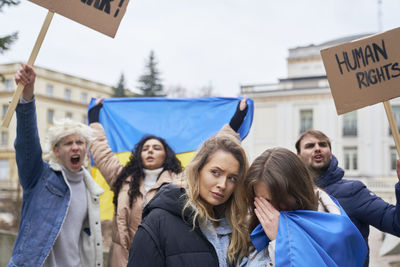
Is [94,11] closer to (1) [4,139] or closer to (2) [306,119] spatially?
(2) [306,119]

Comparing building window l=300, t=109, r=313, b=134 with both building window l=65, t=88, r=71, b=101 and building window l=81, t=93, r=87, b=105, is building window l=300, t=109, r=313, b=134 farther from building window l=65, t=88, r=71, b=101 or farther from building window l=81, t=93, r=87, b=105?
building window l=65, t=88, r=71, b=101

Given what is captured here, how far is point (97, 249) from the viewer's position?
11.3 feet

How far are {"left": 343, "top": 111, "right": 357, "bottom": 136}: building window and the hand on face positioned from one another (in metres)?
27.6

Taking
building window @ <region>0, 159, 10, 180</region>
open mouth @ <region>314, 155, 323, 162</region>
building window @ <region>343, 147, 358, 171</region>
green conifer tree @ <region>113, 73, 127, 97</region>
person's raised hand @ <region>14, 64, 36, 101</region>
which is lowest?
building window @ <region>0, 159, 10, 180</region>

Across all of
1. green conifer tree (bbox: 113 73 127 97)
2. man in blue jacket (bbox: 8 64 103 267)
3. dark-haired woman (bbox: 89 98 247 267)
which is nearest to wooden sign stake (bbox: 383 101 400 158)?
dark-haired woman (bbox: 89 98 247 267)

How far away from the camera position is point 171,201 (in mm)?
2207

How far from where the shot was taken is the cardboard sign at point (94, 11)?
9.64 feet

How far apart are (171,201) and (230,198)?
14.0 inches

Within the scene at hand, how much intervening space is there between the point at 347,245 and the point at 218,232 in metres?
0.67

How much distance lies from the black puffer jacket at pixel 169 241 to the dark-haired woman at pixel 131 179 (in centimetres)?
151

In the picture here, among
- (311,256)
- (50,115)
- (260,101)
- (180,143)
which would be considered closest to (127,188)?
(180,143)

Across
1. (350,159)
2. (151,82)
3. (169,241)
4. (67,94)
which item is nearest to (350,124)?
(350,159)

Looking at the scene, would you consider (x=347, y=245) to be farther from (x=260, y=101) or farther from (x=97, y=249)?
(x=260, y=101)

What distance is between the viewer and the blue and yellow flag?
5309 mm
